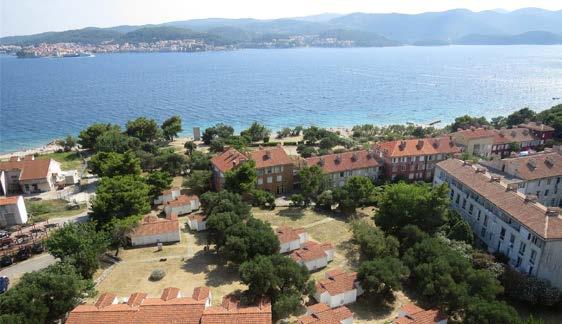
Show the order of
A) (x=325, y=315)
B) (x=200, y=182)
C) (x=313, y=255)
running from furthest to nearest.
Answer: (x=200, y=182)
(x=313, y=255)
(x=325, y=315)

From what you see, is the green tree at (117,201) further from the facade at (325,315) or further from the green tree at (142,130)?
the green tree at (142,130)

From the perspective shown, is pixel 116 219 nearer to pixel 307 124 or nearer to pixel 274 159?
pixel 274 159

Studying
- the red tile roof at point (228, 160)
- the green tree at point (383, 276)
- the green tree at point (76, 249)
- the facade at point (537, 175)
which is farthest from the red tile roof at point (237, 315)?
the facade at point (537, 175)

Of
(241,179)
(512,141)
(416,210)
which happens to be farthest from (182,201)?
(512,141)

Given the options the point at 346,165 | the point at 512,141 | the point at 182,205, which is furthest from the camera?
the point at 512,141

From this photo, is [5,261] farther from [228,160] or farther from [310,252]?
[310,252]

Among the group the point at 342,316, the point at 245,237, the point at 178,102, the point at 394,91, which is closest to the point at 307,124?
the point at 178,102

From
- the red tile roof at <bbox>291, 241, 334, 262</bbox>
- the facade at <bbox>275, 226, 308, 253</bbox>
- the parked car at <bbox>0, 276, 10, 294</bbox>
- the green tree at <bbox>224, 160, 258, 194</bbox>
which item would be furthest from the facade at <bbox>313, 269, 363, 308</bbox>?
the parked car at <bbox>0, 276, 10, 294</bbox>
